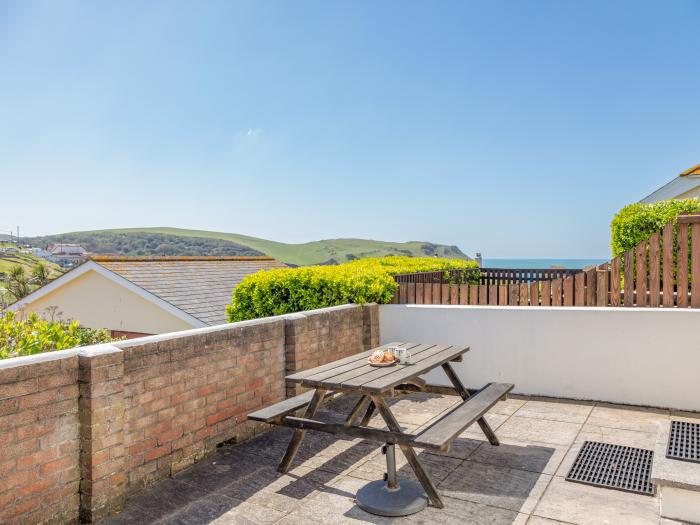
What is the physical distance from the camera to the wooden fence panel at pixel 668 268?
582cm

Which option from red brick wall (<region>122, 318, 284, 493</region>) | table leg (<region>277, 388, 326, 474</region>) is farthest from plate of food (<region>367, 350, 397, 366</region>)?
red brick wall (<region>122, 318, 284, 493</region>)

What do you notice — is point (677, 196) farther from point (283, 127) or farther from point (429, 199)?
point (429, 199)

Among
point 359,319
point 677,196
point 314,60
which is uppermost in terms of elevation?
point 314,60

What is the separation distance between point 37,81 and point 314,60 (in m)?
7.36

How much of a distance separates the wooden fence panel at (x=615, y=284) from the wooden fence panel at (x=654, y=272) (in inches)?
13.6

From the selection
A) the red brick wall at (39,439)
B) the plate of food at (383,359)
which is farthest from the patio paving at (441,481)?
the plate of food at (383,359)

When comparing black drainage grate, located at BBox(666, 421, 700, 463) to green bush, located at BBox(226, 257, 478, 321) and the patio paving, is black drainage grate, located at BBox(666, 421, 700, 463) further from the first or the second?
green bush, located at BBox(226, 257, 478, 321)

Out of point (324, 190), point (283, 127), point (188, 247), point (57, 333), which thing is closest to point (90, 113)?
point (283, 127)

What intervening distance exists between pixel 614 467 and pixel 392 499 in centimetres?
200

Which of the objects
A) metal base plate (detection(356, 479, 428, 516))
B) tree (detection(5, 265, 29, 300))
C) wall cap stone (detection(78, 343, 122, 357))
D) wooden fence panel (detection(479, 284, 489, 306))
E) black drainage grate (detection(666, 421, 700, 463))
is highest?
wooden fence panel (detection(479, 284, 489, 306))

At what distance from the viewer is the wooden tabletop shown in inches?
143

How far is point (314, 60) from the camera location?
13797mm

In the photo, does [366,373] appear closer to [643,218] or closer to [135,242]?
[643,218]

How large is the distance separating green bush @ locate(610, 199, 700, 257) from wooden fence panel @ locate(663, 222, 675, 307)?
1.09m
